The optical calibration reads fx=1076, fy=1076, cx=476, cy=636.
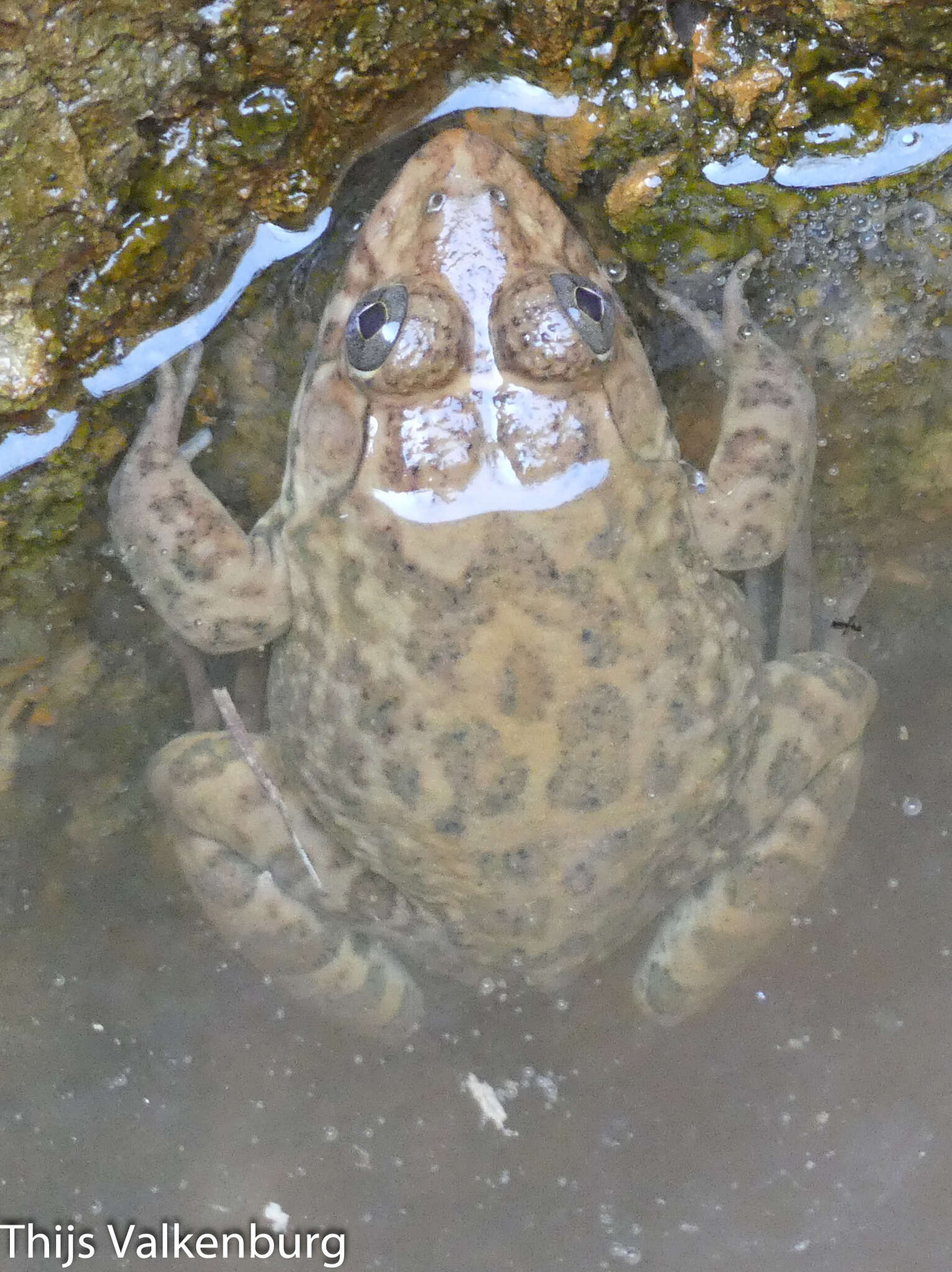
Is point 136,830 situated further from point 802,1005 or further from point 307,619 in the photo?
point 802,1005

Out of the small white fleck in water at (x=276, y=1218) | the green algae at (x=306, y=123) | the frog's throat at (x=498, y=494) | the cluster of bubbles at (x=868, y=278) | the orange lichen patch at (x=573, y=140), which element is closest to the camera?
the green algae at (x=306, y=123)

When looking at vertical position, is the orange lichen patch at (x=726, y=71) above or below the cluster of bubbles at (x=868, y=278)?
above

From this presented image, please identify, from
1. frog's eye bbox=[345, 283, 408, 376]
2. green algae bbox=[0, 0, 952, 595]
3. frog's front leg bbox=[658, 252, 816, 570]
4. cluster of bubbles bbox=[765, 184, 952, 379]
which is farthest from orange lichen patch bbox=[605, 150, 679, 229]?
frog's eye bbox=[345, 283, 408, 376]

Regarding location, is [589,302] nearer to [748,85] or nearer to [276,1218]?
[748,85]

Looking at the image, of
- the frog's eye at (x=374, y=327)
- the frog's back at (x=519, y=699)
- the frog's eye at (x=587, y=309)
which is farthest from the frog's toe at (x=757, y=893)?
the frog's eye at (x=374, y=327)

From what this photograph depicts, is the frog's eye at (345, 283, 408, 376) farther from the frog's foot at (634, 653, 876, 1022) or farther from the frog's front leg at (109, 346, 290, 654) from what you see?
the frog's foot at (634, 653, 876, 1022)

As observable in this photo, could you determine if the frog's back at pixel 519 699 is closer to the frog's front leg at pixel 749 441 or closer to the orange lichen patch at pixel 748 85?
the frog's front leg at pixel 749 441
